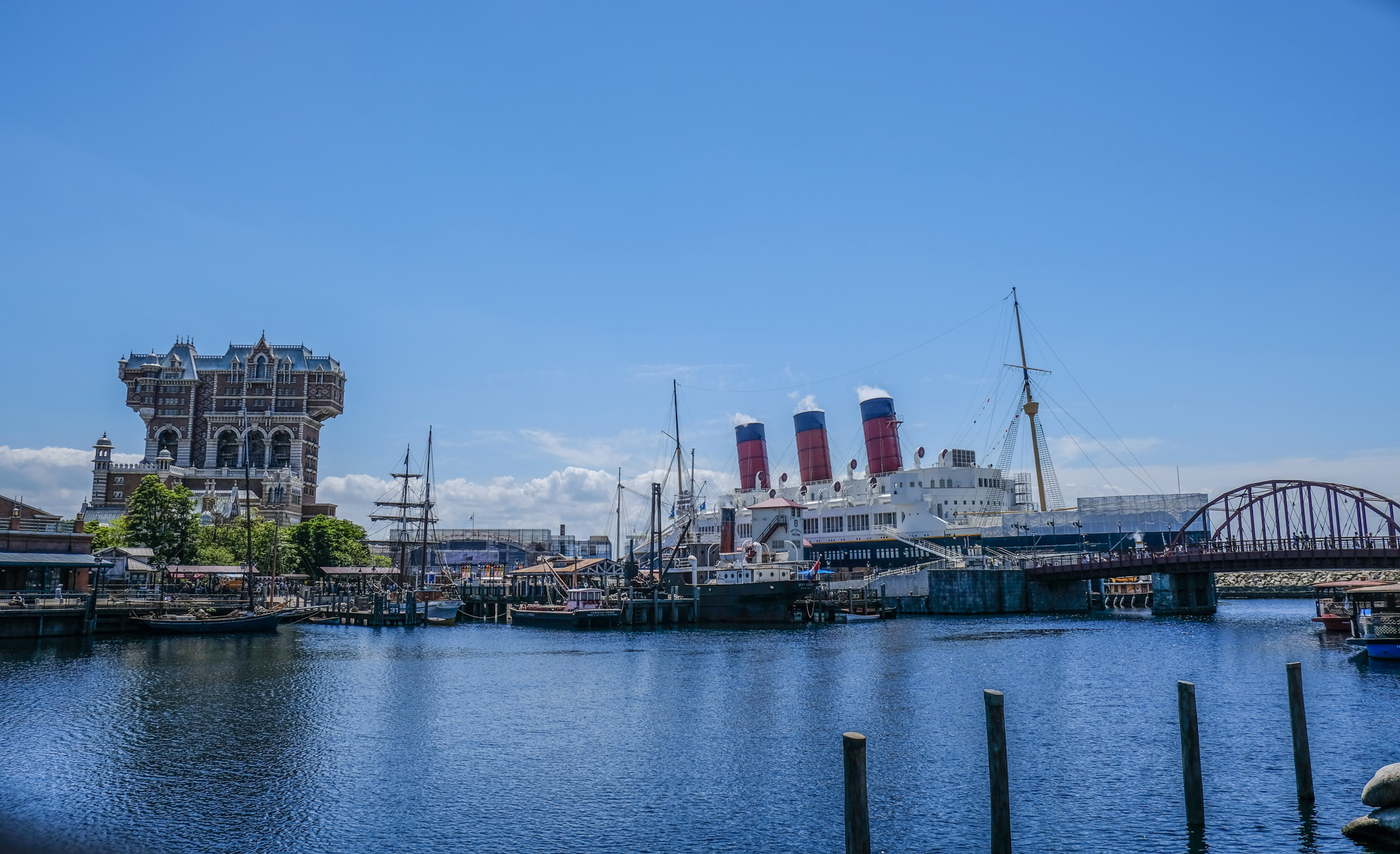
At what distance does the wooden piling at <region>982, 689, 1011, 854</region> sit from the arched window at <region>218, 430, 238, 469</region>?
17799 centimetres

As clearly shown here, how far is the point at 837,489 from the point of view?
13525cm

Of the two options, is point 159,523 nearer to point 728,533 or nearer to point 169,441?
point 728,533

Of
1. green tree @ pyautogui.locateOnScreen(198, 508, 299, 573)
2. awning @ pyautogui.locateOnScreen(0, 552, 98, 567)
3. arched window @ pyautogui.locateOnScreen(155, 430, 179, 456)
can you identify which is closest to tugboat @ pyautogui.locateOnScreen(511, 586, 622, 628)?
green tree @ pyautogui.locateOnScreen(198, 508, 299, 573)

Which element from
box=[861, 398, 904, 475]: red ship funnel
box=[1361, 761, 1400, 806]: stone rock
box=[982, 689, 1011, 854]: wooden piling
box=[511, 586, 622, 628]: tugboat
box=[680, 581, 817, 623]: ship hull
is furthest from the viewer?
box=[861, 398, 904, 475]: red ship funnel

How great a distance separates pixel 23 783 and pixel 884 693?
30625mm

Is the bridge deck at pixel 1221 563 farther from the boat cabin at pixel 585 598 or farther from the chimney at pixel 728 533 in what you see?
the boat cabin at pixel 585 598

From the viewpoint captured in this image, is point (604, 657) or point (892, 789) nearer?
point (892, 789)

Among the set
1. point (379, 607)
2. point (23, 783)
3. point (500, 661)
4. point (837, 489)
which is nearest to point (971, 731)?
point (23, 783)

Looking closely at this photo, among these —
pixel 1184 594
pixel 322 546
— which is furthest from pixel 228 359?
pixel 1184 594

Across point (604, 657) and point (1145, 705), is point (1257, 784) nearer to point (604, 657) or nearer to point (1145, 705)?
point (1145, 705)

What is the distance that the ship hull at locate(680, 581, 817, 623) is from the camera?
85.8 meters

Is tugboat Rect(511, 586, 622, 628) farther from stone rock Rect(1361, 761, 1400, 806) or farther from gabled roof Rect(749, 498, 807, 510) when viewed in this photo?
stone rock Rect(1361, 761, 1400, 806)

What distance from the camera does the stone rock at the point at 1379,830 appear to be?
19.7m

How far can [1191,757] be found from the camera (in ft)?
69.7
